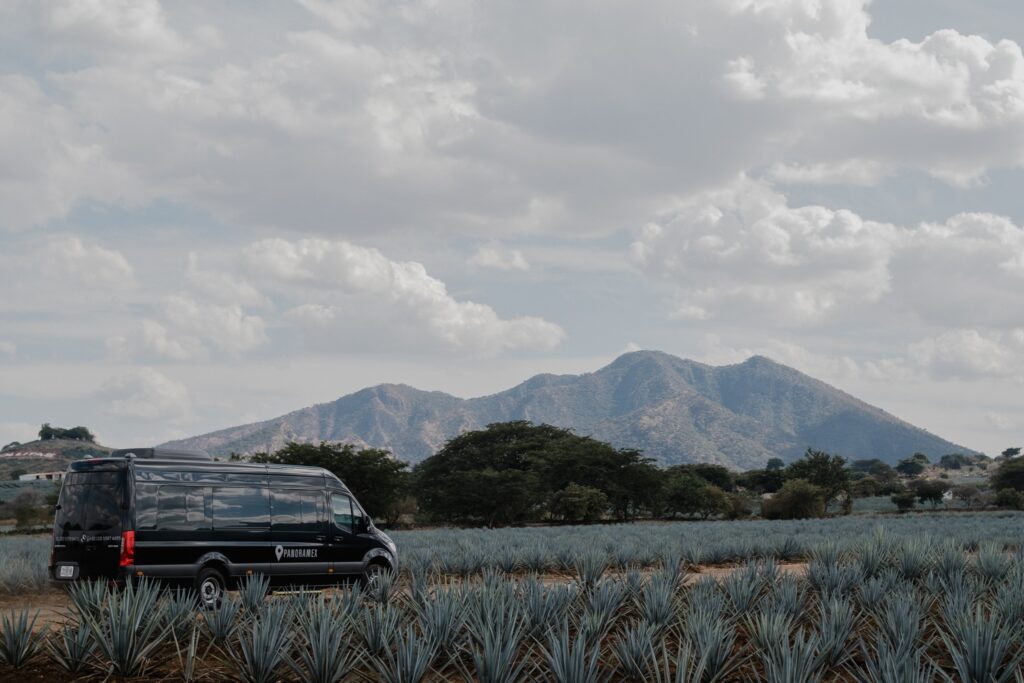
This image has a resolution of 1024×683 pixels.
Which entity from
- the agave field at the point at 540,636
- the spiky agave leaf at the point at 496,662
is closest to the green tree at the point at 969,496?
the agave field at the point at 540,636

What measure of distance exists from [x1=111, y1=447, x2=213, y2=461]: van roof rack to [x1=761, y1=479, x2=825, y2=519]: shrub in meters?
55.7

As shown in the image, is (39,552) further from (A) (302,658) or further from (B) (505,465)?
(B) (505,465)

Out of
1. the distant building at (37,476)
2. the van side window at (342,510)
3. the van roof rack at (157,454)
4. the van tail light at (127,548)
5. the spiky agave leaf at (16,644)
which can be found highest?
the van roof rack at (157,454)

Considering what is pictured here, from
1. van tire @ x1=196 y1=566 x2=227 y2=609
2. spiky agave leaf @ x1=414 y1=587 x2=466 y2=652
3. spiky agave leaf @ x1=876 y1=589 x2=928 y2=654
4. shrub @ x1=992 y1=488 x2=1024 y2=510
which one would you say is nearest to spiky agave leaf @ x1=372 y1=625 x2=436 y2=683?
spiky agave leaf @ x1=414 y1=587 x2=466 y2=652

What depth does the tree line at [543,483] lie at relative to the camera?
64.5m

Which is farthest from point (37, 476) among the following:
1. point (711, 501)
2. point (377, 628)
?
point (377, 628)

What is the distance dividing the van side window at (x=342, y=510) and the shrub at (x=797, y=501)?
175 feet

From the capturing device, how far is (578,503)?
65875mm

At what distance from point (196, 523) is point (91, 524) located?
5.28ft

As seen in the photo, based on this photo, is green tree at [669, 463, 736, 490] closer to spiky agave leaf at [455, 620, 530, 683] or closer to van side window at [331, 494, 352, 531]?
van side window at [331, 494, 352, 531]

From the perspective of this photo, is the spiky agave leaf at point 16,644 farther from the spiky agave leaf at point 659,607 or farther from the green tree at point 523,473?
the green tree at point 523,473

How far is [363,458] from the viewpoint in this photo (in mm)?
64125

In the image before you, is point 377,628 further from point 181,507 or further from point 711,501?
point 711,501

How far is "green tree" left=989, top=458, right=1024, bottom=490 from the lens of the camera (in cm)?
8900
